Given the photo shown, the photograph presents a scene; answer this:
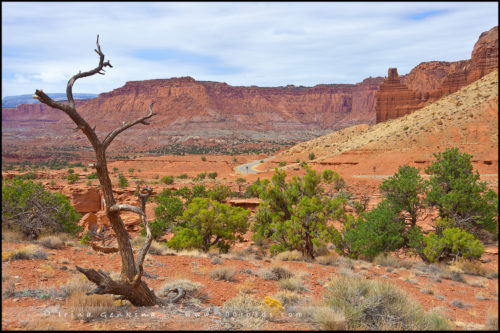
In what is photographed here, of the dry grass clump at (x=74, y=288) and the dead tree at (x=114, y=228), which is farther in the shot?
the dry grass clump at (x=74, y=288)

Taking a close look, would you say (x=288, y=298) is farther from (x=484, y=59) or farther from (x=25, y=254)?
(x=484, y=59)

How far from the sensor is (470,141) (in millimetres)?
38750

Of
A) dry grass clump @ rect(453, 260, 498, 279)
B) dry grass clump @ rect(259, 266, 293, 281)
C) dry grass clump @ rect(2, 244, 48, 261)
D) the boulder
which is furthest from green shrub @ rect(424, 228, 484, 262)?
the boulder

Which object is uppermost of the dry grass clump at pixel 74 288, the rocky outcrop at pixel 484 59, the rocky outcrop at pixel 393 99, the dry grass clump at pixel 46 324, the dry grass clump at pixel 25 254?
the rocky outcrop at pixel 484 59

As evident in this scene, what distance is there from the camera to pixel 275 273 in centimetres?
967

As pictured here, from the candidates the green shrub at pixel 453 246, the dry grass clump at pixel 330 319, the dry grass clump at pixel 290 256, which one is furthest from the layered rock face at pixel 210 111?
the dry grass clump at pixel 330 319

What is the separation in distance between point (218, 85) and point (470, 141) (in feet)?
479

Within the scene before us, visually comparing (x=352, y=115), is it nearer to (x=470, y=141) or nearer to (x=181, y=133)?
(x=181, y=133)

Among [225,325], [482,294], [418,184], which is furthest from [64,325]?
[418,184]

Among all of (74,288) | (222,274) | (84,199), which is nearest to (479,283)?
(222,274)

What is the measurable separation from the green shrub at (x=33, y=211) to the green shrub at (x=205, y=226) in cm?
538

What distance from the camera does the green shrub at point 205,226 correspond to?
14.6 m

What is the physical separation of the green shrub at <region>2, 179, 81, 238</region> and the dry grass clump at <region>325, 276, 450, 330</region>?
12883 millimetres

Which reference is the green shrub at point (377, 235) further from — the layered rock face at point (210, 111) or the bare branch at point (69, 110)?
the layered rock face at point (210, 111)
